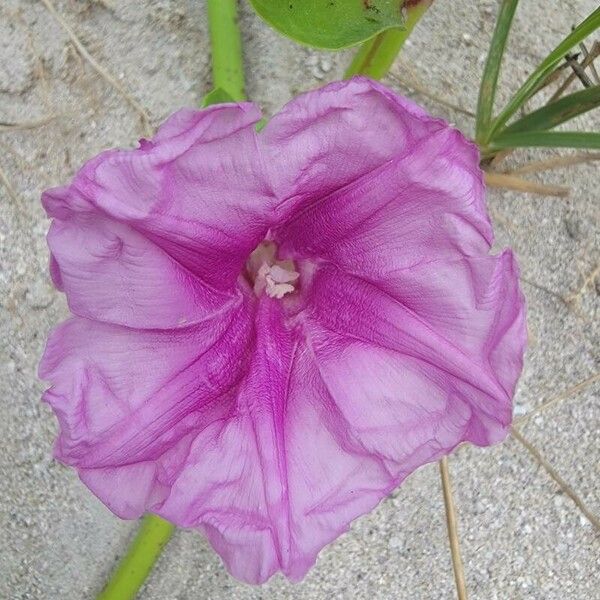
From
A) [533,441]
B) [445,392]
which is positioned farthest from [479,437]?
[533,441]

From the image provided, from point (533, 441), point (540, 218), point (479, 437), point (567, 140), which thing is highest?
point (567, 140)

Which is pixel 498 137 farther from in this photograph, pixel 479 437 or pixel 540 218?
pixel 479 437

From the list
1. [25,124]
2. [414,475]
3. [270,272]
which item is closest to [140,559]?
[414,475]

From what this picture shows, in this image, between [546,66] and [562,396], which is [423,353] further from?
[562,396]

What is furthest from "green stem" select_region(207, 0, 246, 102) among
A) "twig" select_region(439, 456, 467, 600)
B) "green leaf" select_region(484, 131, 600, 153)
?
"twig" select_region(439, 456, 467, 600)

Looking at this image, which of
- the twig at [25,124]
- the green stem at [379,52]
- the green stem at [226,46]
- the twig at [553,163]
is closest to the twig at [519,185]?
the twig at [553,163]

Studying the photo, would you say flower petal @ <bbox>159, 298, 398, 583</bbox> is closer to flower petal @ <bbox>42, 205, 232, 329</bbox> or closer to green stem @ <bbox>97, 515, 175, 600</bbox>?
flower petal @ <bbox>42, 205, 232, 329</bbox>
